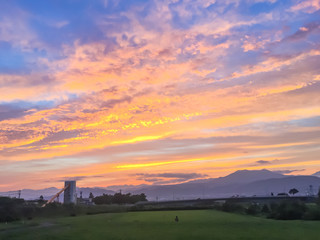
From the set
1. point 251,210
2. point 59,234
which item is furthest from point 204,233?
point 251,210

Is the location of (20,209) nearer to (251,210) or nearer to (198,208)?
(198,208)

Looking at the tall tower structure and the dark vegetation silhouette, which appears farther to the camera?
the dark vegetation silhouette

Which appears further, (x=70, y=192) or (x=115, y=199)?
(x=115, y=199)

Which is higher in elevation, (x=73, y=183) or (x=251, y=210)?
(x=73, y=183)

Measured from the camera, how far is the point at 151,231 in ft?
148

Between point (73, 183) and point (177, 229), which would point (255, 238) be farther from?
point (73, 183)

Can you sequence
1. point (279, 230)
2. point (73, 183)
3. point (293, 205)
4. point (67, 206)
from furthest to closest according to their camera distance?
1. point (73, 183)
2. point (67, 206)
3. point (293, 205)
4. point (279, 230)

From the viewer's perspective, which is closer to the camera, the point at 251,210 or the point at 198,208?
the point at 251,210

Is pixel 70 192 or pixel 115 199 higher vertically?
pixel 70 192

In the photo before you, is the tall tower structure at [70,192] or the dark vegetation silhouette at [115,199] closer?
the tall tower structure at [70,192]

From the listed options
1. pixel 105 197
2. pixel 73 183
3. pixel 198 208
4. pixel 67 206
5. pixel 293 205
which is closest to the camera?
pixel 293 205

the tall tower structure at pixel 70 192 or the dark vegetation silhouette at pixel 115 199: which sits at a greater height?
the tall tower structure at pixel 70 192

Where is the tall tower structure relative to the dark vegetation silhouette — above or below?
above

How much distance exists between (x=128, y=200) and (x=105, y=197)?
37.7ft
